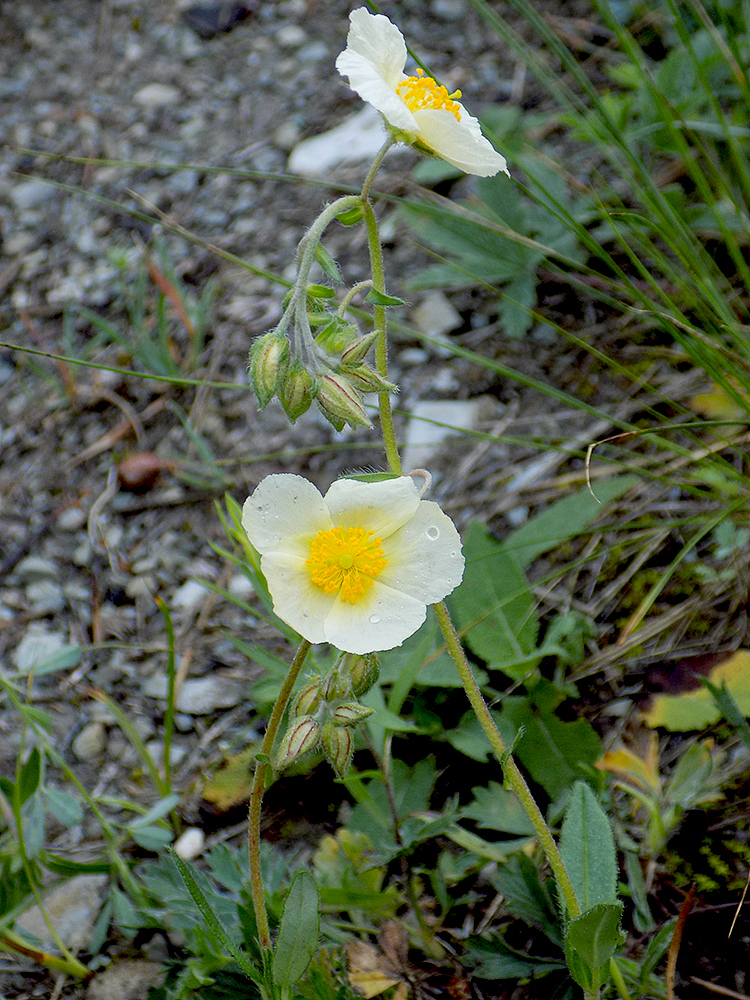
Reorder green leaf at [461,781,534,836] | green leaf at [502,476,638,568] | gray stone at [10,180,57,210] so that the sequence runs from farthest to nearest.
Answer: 1. gray stone at [10,180,57,210]
2. green leaf at [502,476,638,568]
3. green leaf at [461,781,534,836]

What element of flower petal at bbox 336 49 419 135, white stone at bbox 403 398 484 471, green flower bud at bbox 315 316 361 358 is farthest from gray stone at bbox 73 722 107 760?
flower petal at bbox 336 49 419 135

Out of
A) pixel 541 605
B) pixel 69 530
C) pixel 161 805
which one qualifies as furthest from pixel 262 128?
pixel 161 805

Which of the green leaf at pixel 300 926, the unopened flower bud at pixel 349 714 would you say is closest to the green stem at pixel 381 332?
the unopened flower bud at pixel 349 714

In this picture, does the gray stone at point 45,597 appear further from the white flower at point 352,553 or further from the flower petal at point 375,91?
the flower petal at point 375,91

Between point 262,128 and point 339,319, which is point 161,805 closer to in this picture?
point 339,319

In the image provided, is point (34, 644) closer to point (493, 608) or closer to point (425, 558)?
point (493, 608)

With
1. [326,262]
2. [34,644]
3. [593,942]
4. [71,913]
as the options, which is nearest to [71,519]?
[34,644]

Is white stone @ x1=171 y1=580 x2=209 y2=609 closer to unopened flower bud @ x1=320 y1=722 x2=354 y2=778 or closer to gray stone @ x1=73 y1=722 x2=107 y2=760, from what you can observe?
gray stone @ x1=73 y1=722 x2=107 y2=760
